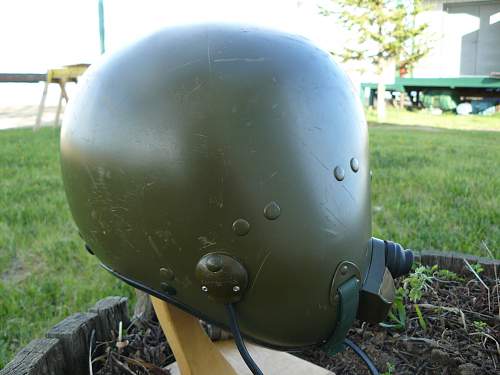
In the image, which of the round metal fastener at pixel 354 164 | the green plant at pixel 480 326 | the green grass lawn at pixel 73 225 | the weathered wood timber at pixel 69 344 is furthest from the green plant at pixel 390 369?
the green grass lawn at pixel 73 225

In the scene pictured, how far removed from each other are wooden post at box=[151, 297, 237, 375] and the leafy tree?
33.2 ft

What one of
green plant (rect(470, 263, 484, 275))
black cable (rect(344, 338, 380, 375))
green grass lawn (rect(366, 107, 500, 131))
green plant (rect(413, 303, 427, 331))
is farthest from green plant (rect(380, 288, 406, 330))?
green grass lawn (rect(366, 107, 500, 131))

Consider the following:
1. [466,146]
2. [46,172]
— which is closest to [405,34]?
[466,146]

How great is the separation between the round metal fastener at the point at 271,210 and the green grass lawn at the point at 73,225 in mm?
1276

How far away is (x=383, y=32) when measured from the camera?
11.8m

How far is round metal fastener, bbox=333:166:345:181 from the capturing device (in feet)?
3.49

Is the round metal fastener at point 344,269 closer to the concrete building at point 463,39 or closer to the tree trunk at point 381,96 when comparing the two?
the tree trunk at point 381,96

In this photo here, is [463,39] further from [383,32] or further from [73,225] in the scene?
[73,225]

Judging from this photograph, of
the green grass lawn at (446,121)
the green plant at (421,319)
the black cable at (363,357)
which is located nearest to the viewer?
the black cable at (363,357)

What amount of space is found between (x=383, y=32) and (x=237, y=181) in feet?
38.3

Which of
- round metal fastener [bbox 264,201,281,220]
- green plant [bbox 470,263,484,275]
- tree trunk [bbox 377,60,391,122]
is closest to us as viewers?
round metal fastener [bbox 264,201,281,220]

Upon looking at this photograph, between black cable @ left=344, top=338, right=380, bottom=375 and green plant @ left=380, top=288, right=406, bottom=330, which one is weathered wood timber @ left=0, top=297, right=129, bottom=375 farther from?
green plant @ left=380, top=288, right=406, bottom=330

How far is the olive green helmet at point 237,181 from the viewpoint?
1027 mm

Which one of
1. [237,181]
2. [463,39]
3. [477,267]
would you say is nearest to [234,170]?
[237,181]
